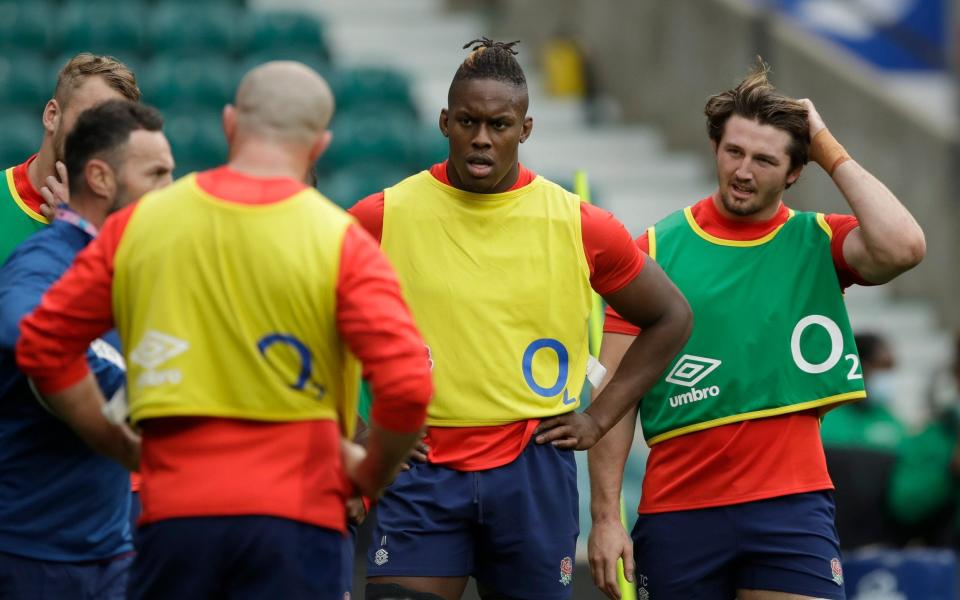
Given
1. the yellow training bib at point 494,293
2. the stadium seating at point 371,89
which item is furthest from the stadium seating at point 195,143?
the yellow training bib at point 494,293

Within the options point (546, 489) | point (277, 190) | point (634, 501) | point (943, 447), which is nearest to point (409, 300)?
point (546, 489)

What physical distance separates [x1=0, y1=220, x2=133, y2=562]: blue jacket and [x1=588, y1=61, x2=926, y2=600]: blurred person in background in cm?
161

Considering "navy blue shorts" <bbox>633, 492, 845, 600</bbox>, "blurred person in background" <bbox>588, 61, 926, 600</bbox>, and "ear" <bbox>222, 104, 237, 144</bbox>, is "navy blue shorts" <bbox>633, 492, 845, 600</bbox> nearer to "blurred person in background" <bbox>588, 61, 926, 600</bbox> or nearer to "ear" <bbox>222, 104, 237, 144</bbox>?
"blurred person in background" <bbox>588, 61, 926, 600</bbox>

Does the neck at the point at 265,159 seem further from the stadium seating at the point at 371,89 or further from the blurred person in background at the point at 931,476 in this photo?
the stadium seating at the point at 371,89

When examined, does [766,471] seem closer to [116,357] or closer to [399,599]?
[399,599]

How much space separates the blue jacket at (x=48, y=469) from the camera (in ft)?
14.9

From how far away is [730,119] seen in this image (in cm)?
556

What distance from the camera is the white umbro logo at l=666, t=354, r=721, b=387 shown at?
5473mm

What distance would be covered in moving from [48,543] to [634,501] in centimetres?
547

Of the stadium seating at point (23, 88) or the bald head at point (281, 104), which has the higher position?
the stadium seating at point (23, 88)

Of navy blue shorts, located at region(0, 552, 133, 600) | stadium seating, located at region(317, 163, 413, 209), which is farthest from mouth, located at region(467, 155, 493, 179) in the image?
stadium seating, located at region(317, 163, 413, 209)

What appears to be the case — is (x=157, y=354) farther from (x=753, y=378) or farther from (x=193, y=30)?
(x=193, y=30)

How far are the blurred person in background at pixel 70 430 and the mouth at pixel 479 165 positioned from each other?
3.27ft

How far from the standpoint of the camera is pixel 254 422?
396cm
